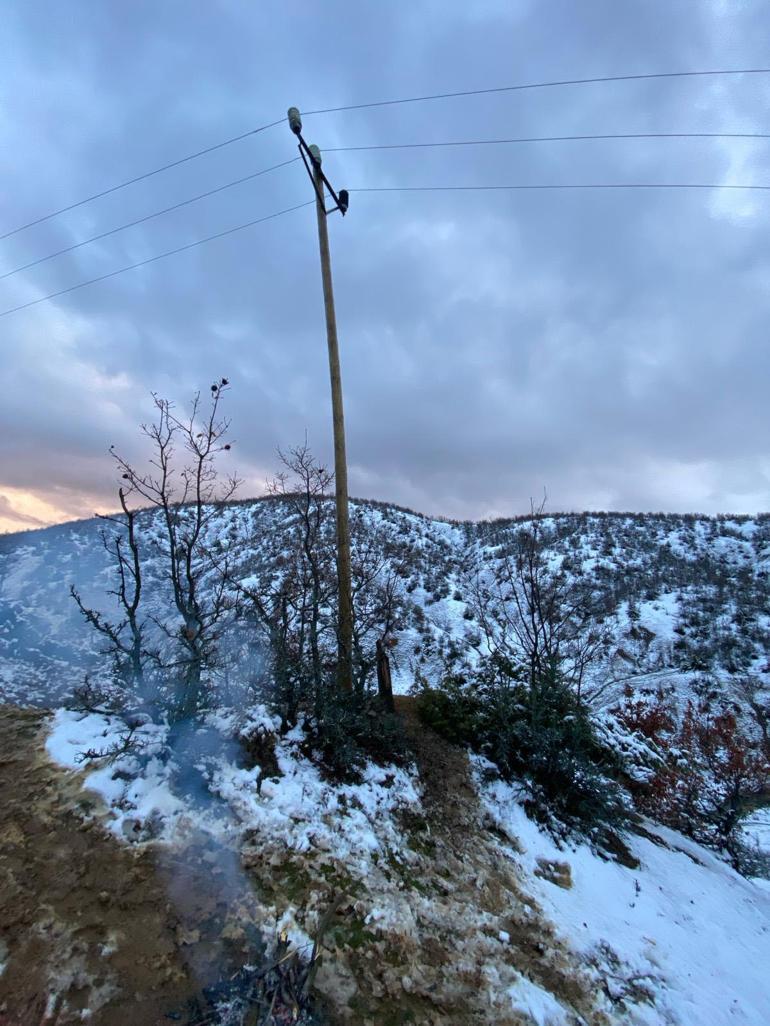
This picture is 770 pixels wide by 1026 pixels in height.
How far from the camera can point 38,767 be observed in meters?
4.47

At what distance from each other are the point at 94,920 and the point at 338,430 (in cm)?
579

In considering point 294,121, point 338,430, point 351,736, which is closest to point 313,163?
point 294,121

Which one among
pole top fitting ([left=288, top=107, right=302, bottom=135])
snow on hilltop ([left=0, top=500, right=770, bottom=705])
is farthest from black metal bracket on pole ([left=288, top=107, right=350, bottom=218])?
snow on hilltop ([left=0, top=500, right=770, bottom=705])

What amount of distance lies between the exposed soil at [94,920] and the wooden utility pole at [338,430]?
2874 mm

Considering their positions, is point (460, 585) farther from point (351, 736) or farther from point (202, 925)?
point (202, 925)

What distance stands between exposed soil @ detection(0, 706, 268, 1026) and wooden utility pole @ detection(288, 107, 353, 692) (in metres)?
2.87

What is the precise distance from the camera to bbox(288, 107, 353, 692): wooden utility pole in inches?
252

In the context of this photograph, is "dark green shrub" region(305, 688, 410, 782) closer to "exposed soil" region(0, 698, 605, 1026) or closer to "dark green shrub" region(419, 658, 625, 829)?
"exposed soil" region(0, 698, 605, 1026)

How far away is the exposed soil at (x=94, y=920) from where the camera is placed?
2.68 metres

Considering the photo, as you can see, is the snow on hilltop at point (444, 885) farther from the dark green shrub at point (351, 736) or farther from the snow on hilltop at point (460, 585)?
the snow on hilltop at point (460, 585)

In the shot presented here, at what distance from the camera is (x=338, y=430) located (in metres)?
6.87

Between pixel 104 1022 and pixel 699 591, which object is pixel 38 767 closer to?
pixel 104 1022

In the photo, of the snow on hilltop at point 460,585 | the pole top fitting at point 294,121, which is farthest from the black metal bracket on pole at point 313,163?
the snow on hilltop at point 460,585

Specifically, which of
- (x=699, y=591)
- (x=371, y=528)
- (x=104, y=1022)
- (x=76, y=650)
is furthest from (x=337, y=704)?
(x=699, y=591)
